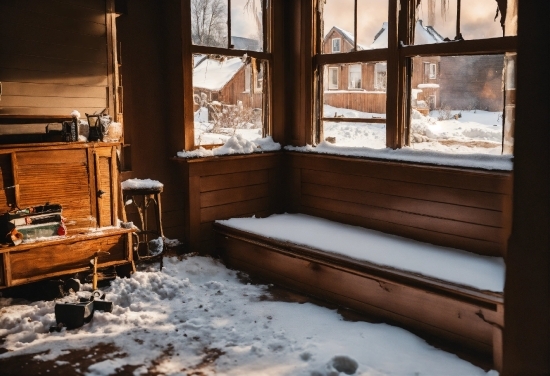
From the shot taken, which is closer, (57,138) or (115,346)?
(115,346)

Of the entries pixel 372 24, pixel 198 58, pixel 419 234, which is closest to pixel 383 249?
pixel 419 234

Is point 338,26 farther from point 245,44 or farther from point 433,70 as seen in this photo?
point 433,70

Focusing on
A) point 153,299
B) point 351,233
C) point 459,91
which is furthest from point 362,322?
point 459,91

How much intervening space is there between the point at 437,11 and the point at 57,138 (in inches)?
140

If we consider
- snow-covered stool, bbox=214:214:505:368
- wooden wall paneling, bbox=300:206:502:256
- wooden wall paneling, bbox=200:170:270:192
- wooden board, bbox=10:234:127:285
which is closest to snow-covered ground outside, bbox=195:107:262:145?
wooden wall paneling, bbox=200:170:270:192

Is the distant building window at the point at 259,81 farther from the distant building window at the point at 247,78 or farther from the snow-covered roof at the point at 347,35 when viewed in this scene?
the snow-covered roof at the point at 347,35

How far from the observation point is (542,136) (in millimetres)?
863

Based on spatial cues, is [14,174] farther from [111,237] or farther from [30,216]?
[111,237]

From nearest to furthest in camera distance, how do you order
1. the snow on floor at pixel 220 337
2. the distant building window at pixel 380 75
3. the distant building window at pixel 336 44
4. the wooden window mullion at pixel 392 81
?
the snow on floor at pixel 220 337, the wooden window mullion at pixel 392 81, the distant building window at pixel 380 75, the distant building window at pixel 336 44

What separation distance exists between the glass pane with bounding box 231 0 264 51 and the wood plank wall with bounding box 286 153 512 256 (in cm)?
139

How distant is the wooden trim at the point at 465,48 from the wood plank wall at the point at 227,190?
6.75ft

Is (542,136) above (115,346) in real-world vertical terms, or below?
above

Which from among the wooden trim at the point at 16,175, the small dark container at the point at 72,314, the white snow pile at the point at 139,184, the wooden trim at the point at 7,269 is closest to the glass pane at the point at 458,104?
the white snow pile at the point at 139,184

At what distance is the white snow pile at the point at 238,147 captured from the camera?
541 centimetres
